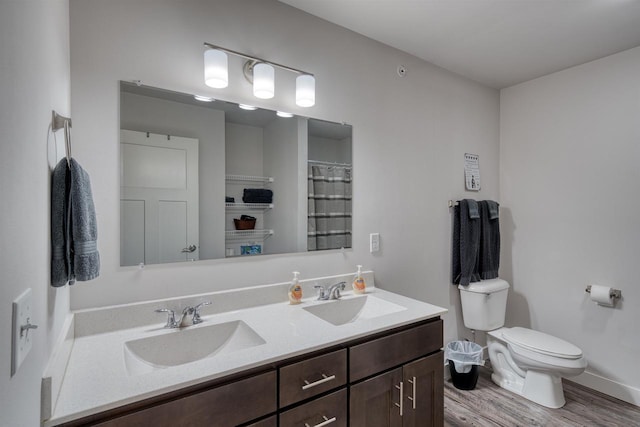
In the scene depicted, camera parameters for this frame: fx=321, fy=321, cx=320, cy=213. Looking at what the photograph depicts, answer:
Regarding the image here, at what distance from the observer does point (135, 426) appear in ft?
2.78

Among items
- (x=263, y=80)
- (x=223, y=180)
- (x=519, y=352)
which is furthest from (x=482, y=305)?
(x=263, y=80)

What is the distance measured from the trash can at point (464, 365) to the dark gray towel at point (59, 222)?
96.1 inches

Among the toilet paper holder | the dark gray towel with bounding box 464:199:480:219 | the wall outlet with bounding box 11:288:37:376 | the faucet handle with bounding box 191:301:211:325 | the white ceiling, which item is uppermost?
the white ceiling

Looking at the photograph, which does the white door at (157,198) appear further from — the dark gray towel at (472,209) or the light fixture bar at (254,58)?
the dark gray towel at (472,209)

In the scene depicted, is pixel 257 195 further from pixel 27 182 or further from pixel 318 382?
pixel 27 182

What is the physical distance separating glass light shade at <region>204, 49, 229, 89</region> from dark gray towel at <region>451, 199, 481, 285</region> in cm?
194

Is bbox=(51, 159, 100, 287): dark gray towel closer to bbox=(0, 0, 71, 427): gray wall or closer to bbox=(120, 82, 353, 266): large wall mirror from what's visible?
bbox=(0, 0, 71, 427): gray wall

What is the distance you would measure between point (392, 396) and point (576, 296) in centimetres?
201

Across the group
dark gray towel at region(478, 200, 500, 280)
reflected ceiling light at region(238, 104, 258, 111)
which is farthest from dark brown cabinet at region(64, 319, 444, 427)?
dark gray towel at region(478, 200, 500, 280)

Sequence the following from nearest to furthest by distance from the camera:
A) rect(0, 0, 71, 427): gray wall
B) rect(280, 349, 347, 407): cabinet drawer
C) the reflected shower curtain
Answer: rect(0, 0, 71, 427): gray wall, rect(280, 349, 347, 407): cabinet drawer, the reflected shower curtain

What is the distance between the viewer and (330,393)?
1.19 meters

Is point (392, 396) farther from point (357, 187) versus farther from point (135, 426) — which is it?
point (357, 187)

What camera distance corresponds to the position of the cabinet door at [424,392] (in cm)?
143

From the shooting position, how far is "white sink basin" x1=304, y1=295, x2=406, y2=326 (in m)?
1.63
